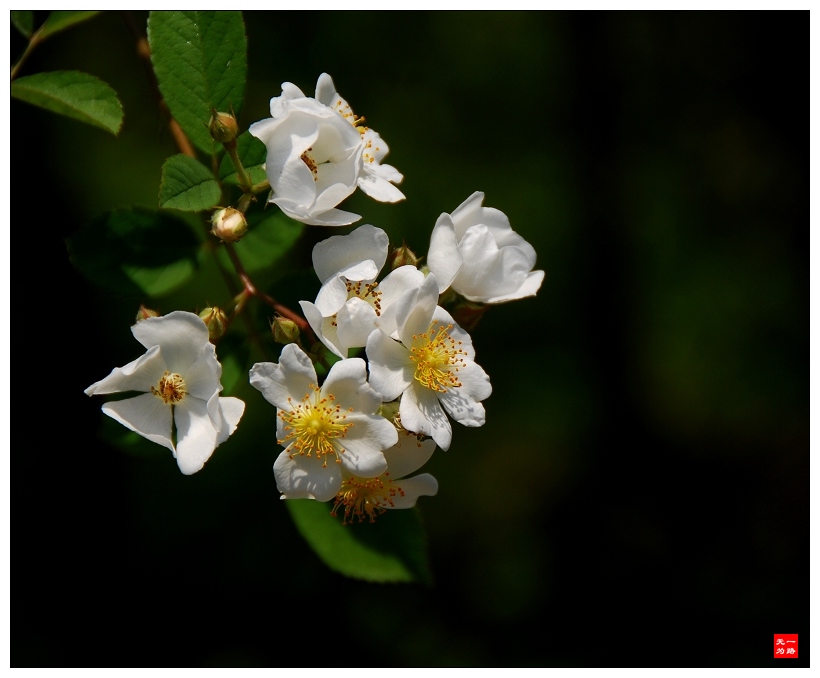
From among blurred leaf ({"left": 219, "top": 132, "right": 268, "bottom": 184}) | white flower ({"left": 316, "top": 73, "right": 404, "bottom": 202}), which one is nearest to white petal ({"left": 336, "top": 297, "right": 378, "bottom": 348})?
white flower ({"left": 316, "top": 73, "right": 404, "bottom": 202})

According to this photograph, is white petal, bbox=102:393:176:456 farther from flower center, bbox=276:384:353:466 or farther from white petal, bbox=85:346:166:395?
flower center, bbox=276:384:353:466

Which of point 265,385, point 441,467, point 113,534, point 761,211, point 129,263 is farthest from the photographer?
point 761,211

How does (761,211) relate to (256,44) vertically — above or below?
below

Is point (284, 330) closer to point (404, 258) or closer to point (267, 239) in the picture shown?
point (404, 258)

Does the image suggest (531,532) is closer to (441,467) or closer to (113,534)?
(441,467)

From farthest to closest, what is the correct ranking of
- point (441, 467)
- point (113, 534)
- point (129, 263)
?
1. point (441, 467)
2. point (113, 534)
3. point (129, 263)

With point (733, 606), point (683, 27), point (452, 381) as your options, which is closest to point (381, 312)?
point (452, 381)

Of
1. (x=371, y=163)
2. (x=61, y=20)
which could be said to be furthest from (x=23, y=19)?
(x=371, y=163)

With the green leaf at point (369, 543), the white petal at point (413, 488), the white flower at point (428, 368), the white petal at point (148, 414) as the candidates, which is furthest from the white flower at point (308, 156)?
the green leaf at point (369, 543)
